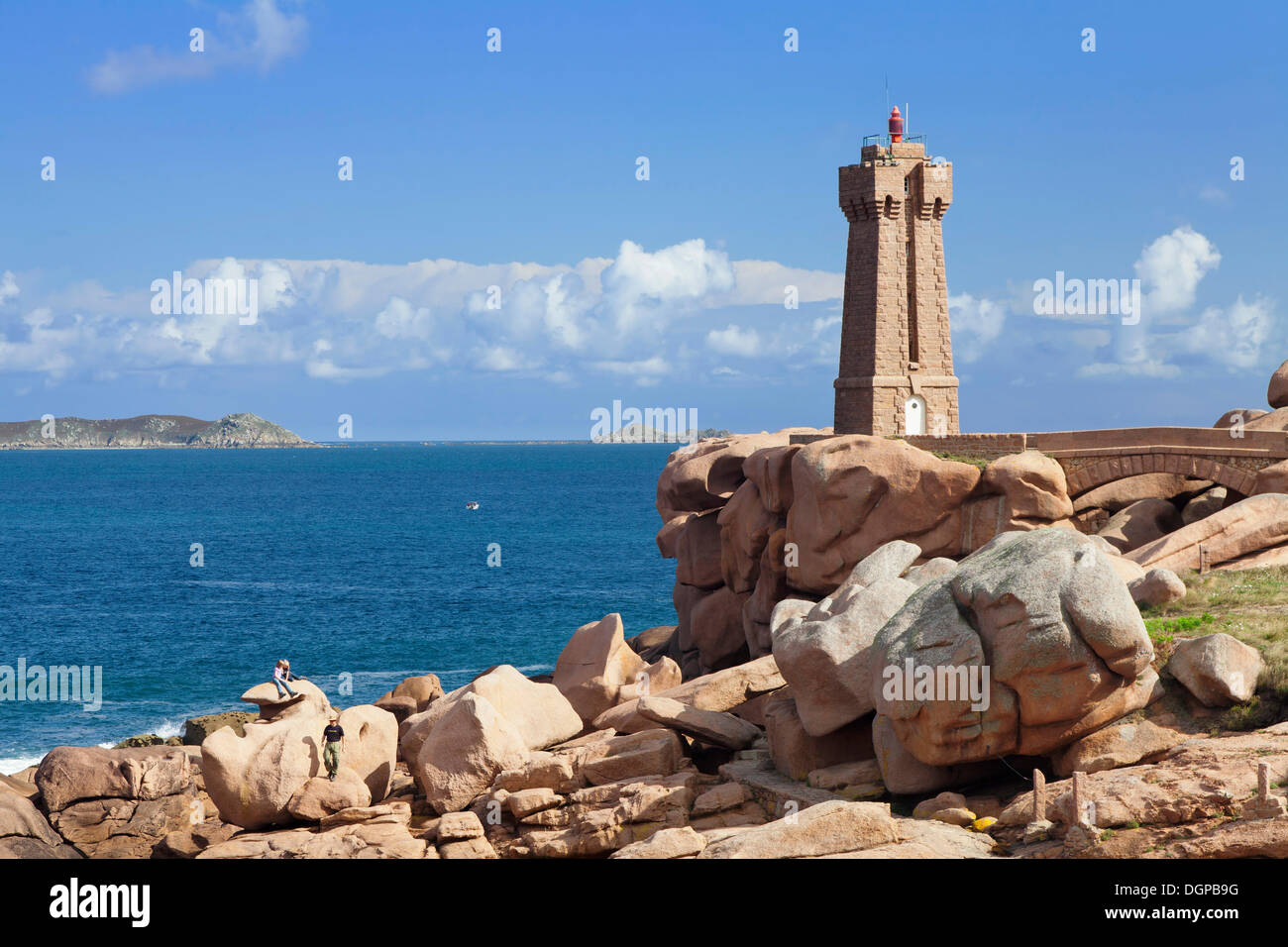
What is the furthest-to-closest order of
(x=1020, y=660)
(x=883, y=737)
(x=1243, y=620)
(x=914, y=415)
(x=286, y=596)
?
(x=286, y=596) < (x=914, y=415) < (x=1243, y=620) < (x=883, y=737) < (x=1020, y=660)

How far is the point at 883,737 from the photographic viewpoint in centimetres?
2070

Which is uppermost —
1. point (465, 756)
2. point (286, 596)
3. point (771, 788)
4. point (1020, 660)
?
point (1020, 660)

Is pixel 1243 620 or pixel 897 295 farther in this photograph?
pixel 897 295

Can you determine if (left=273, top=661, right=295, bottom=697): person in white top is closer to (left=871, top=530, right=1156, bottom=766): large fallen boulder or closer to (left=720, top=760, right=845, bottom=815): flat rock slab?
(left=720, top=760, right=845, bottom=815): flat rock slab

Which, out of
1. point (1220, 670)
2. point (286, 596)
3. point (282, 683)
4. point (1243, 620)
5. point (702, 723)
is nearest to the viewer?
point (1220, 670)

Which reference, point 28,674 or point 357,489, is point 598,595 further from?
point 357,489

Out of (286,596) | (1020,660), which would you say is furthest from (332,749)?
(286,596)

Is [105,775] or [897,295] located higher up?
[897,295]

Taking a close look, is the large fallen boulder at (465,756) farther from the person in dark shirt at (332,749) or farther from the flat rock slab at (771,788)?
the flat rock slab at (771,788)

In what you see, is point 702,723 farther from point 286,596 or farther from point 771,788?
point 286,596

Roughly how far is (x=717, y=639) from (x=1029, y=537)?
2147cm

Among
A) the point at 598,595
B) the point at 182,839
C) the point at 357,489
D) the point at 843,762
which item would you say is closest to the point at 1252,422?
the point at 843,762

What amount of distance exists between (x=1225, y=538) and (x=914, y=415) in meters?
→ 15.3

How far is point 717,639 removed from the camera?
40844 mm
